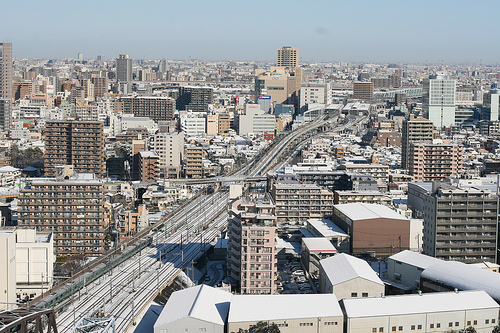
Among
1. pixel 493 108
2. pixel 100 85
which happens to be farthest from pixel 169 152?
pixel 100 85

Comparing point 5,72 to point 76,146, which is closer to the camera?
point 76,146

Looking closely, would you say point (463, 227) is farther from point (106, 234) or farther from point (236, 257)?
point (106, 234)

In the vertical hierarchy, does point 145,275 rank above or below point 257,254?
below

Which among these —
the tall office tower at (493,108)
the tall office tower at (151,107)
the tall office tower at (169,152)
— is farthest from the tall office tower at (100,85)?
the tall office tower at (169,152)

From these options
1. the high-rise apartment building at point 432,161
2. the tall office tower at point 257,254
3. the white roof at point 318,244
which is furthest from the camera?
the high-rise apartment building at point 432,161

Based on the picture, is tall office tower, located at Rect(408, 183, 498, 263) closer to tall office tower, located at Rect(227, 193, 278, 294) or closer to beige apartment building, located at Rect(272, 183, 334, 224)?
tall office tower, located at Rect(227, 193, 278, 294)

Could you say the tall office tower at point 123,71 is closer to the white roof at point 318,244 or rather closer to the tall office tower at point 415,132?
the tall office tower at point 415,132

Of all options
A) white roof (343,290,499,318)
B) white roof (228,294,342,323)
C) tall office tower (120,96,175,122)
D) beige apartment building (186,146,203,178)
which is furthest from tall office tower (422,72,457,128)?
white roof (228,294,342,323)

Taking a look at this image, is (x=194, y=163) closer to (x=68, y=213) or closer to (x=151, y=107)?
(x=68, y=213)
